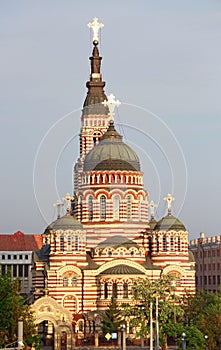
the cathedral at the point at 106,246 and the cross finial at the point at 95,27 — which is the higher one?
the cross finial at the point at 95,27

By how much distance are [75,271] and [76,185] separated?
86.3 feet

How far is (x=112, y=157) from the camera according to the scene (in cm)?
11350

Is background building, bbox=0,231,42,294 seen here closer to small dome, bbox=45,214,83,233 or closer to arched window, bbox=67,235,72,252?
small dome, bbox=45,214,83,233

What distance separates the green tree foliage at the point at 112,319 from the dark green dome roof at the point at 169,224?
40.4ft

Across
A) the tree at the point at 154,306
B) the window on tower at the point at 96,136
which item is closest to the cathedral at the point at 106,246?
the tree at the point at 154,306

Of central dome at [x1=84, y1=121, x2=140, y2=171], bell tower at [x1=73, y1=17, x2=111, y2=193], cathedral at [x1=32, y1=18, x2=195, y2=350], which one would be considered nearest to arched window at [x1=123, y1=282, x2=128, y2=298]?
cathedral at [x1=32, y1=18, x2=195, y2=350]

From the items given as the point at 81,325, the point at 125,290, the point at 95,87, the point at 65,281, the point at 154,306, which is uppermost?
the point at 95,87

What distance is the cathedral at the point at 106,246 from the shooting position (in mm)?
106812

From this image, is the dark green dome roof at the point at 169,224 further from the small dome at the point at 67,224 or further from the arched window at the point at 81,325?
the arched window at the point at 81,325

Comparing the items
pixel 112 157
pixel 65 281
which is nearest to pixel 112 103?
pixel 112 157

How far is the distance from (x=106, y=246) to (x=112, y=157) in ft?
32.7

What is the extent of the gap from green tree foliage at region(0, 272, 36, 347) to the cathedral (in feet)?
92.1

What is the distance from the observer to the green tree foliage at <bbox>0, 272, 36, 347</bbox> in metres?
69.9

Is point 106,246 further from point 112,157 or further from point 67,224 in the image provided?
point 112,157
